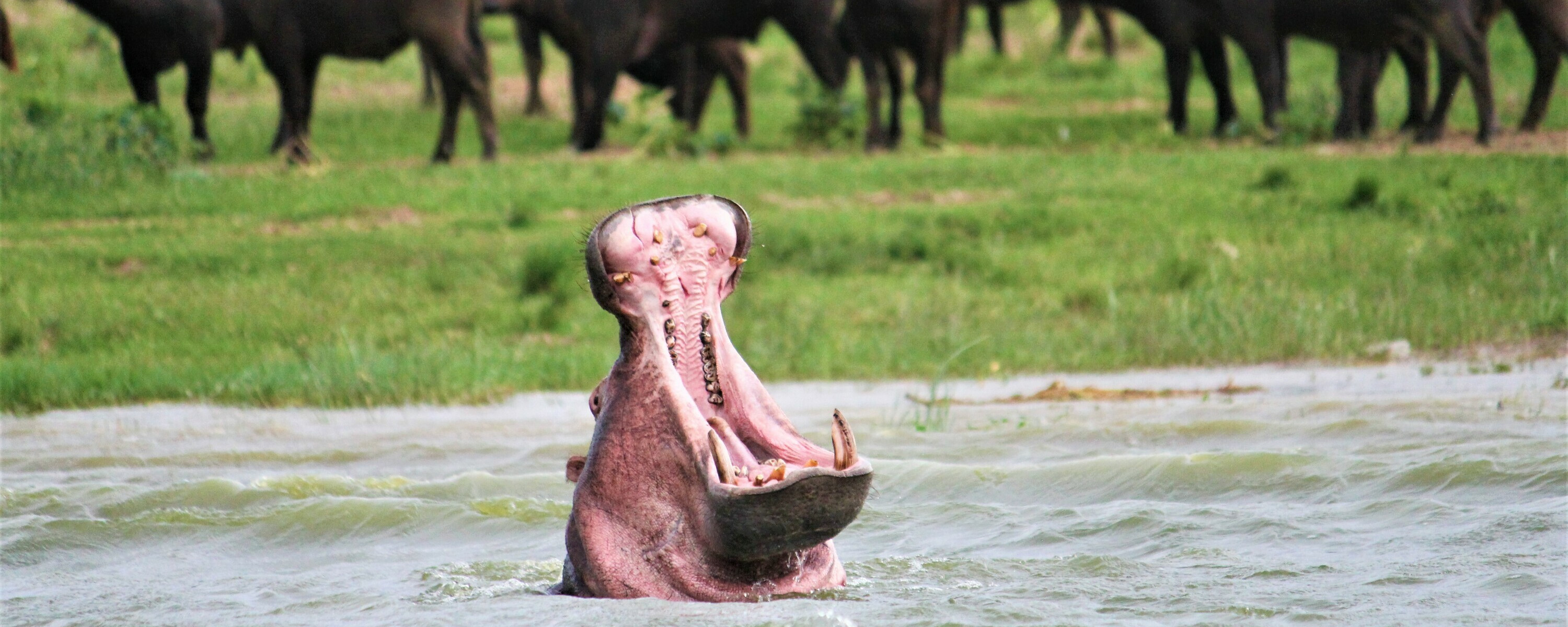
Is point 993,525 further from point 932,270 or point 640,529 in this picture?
point 932,270

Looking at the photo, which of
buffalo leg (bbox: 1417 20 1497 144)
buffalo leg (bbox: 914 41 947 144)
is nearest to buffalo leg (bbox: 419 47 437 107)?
buffalo leg (bbox: 914 41 947 144)

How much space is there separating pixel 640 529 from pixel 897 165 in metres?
9.43

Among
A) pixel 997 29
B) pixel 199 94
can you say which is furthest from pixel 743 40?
pixel 997 29

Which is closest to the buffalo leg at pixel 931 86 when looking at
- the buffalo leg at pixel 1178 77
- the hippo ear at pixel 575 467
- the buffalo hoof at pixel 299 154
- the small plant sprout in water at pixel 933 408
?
the buffalo leg at pixel 1178 77

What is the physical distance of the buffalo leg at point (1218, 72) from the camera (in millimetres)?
15016

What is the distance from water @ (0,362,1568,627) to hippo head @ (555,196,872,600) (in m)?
0.07

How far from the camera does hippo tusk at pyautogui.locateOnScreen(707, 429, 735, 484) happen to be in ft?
9.43

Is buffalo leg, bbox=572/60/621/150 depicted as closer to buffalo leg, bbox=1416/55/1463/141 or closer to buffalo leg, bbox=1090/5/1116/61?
buffalo leg, bbox=1416/55/1463/141

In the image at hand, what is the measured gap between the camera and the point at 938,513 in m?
4.89

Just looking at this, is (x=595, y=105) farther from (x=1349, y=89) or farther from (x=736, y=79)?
(x=1349, y=89)

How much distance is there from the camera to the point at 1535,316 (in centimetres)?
800

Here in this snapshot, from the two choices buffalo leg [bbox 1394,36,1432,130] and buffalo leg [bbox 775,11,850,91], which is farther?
buffalo leg [bbox 775,11,850,91]

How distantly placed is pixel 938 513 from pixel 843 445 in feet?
6.96

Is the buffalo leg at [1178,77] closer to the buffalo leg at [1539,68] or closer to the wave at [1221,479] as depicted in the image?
the buffalo leg at [1539,68]
